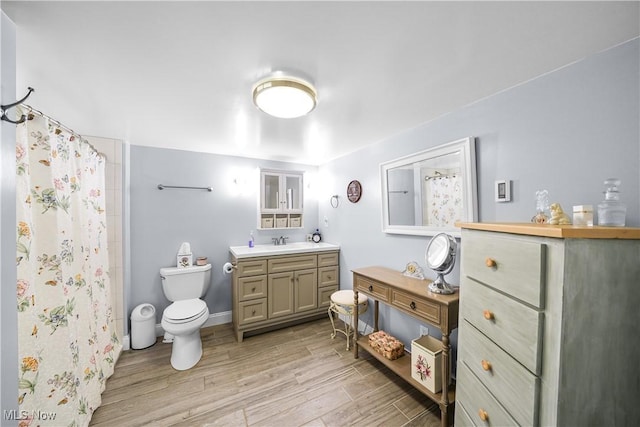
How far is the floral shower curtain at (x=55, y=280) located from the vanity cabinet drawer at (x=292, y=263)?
1508 millimetres

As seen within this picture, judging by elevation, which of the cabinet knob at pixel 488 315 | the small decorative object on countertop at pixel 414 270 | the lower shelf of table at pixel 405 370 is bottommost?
the lower shelf of table at pixel 405 370

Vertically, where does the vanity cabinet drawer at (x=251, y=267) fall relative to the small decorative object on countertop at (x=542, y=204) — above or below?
below

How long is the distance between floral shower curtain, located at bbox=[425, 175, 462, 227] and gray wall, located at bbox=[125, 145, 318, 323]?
2.12 metres

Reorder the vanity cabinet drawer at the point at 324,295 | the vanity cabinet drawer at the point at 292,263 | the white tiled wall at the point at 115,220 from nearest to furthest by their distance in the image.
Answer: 1. the white tiled wall at the point at 115,220
2. the vanity cabinet drawer at the point at 292,263
3. the vanity cabinet drawer at the point at 324,295

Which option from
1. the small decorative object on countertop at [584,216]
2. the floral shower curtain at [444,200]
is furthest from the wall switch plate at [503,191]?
the small decorative object on countertop at [584,216]

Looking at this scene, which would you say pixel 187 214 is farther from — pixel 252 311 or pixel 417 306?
pixel 417 306

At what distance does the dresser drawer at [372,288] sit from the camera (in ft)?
6.40

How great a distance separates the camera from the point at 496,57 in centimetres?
116

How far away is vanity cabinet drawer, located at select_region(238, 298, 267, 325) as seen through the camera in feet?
8.16

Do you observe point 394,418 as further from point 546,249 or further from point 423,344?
point 546,249

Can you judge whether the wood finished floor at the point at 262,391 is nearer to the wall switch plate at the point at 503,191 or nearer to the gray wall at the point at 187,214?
the gray wall at the point at 187,214

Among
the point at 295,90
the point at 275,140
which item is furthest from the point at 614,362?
the point at 275,140

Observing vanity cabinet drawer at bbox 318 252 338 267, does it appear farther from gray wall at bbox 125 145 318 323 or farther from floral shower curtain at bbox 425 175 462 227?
floral shower curtain at bbox 425 175 462 227

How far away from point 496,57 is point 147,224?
333cm
